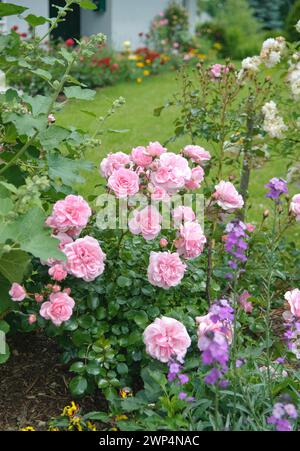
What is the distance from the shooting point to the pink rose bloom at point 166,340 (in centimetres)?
211

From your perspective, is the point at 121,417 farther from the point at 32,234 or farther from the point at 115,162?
the point at 115,162

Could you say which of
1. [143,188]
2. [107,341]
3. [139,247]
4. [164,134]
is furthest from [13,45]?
[164,134]

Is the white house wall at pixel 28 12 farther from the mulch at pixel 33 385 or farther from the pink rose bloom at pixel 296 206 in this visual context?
the pink rose bloom at pixel 296 206

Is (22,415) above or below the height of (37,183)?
below

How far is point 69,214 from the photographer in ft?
7.13

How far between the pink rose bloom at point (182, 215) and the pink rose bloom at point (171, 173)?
74 millimetres

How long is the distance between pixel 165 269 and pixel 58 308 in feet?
1.24

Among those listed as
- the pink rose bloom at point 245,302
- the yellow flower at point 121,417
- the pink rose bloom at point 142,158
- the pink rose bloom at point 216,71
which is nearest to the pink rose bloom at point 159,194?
the pink rose bloom at point 142,158

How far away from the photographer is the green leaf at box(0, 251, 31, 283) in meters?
1.97

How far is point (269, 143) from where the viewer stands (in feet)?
11.2

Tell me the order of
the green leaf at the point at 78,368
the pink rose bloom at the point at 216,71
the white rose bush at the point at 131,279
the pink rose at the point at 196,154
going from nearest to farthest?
the white rose bush at the point at 131,279
the green leaf at the point at 78,368
the pink rose at the point at 196,154
the pink rose bloom at the point at 216,71

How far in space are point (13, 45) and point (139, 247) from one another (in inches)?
34.3

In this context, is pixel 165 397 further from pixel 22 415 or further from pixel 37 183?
pixel 37 183

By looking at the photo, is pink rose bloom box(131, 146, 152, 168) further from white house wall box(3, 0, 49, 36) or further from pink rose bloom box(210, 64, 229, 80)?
white house wall box(3, 0, 49, 36)
